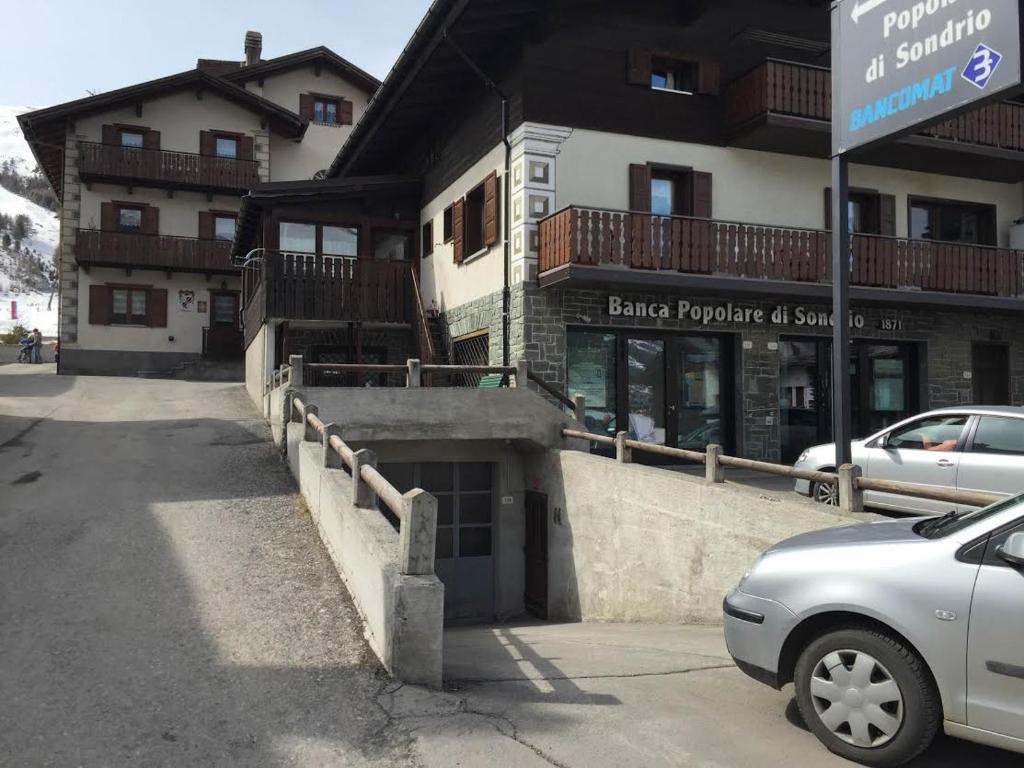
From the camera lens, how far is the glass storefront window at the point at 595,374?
13.3 m

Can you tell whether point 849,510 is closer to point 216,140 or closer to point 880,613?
point 880,613

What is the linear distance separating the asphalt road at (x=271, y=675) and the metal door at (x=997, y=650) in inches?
19.8

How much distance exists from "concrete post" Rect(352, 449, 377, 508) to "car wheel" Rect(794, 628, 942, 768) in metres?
3.58

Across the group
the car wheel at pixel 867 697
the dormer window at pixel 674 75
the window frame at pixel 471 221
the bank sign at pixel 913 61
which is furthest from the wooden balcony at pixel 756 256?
the car wheel at pixel 867 697

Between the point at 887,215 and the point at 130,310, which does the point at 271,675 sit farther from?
the point at 130,310

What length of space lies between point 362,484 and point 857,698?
3929mm

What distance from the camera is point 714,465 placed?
25.1 ft

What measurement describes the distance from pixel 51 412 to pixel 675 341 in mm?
12142

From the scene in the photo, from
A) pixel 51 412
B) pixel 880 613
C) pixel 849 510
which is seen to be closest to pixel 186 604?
pixel 880 613

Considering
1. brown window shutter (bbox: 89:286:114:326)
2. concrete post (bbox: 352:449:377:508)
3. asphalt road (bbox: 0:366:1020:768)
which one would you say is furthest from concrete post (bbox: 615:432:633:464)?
brown window shutter (bbox: 89:286:114:326)

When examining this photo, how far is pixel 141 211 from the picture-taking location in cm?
2831

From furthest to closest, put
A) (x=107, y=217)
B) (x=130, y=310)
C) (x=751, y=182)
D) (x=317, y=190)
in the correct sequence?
(x=130, y=310)
(x=107, y=217)
(x=317, y=190)
(x=751, y=182)

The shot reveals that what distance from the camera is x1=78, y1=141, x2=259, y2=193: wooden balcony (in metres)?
26.9

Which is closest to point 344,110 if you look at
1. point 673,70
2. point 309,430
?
point 673,70
